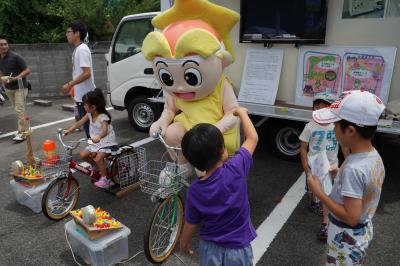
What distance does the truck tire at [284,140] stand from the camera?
16.9 feet

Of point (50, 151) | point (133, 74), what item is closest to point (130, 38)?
point (133, 74)

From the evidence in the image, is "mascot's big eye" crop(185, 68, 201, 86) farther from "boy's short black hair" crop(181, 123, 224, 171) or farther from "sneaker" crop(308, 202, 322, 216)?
"sneaker" crop(308, 202, 322, 216)

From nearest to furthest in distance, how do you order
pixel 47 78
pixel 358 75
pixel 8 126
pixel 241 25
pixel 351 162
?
1. pixel 351 162
2. pixel 358 75
3. pixel 241 25
4. pixel 8 126
5. pixel 47 78

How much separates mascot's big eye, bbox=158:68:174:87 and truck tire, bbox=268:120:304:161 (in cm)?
237

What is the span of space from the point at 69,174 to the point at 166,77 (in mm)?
1505

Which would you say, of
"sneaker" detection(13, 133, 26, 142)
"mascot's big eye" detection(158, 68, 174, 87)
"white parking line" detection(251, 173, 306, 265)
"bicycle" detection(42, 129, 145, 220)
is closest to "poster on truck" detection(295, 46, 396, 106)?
"white parking line" detection(251, 173, 306, 265)

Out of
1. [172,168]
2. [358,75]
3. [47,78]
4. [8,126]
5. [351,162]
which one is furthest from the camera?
[47,78]

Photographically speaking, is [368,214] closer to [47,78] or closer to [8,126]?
[8,126]

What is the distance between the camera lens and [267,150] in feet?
18.7

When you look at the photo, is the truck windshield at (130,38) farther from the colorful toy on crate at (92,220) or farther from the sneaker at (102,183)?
the colorful toy on crate at (92,220)

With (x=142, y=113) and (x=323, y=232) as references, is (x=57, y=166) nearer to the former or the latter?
(x=323, y=232)

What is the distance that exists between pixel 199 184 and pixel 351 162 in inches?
31.9

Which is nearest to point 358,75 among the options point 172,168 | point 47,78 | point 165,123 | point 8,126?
point 165,123

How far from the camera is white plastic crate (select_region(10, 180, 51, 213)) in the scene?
154 inches
